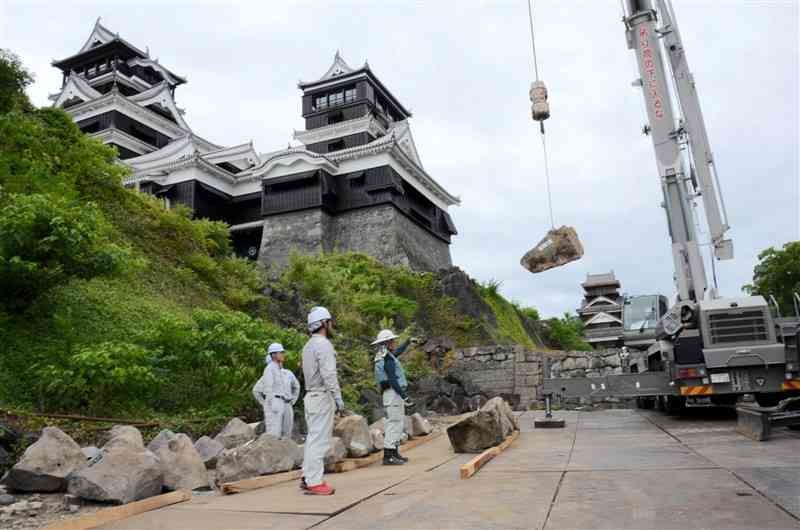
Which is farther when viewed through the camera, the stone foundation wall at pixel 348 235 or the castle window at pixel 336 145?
the castle window at pixel 336 145

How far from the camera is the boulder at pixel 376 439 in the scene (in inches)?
295

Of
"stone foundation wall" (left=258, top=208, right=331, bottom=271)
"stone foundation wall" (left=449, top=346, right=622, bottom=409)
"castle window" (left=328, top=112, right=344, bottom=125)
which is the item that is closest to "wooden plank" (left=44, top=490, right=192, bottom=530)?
"stone foundation wall" (left=449, top=346, right=622, bottom=409)

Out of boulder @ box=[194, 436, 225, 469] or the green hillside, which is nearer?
boulder @ box=[194, 436, 225, 469]

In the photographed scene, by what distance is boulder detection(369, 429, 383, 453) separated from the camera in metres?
7.48

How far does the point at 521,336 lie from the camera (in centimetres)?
2775

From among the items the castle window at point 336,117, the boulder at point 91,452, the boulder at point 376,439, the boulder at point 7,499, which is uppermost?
the castle window at point 336,117

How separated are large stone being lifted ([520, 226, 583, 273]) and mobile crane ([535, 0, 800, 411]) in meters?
1.65

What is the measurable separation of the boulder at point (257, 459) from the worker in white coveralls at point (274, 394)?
1.83 metres

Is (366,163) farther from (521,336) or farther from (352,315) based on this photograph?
(352,315)

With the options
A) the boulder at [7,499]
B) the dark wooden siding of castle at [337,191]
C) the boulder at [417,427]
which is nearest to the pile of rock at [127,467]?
the boulder at [7,499]

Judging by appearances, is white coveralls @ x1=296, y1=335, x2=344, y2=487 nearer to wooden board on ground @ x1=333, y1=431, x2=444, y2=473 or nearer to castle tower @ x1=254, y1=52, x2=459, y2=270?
wooden board on ground @ x1=333, y1=431, x2=444, y2=473

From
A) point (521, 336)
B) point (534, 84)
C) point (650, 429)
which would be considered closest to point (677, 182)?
point (534, 84)

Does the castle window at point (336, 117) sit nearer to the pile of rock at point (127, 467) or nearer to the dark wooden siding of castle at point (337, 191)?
the dark wooden siding of castle at point (337, 191)

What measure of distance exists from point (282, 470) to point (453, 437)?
→ 226 cm
